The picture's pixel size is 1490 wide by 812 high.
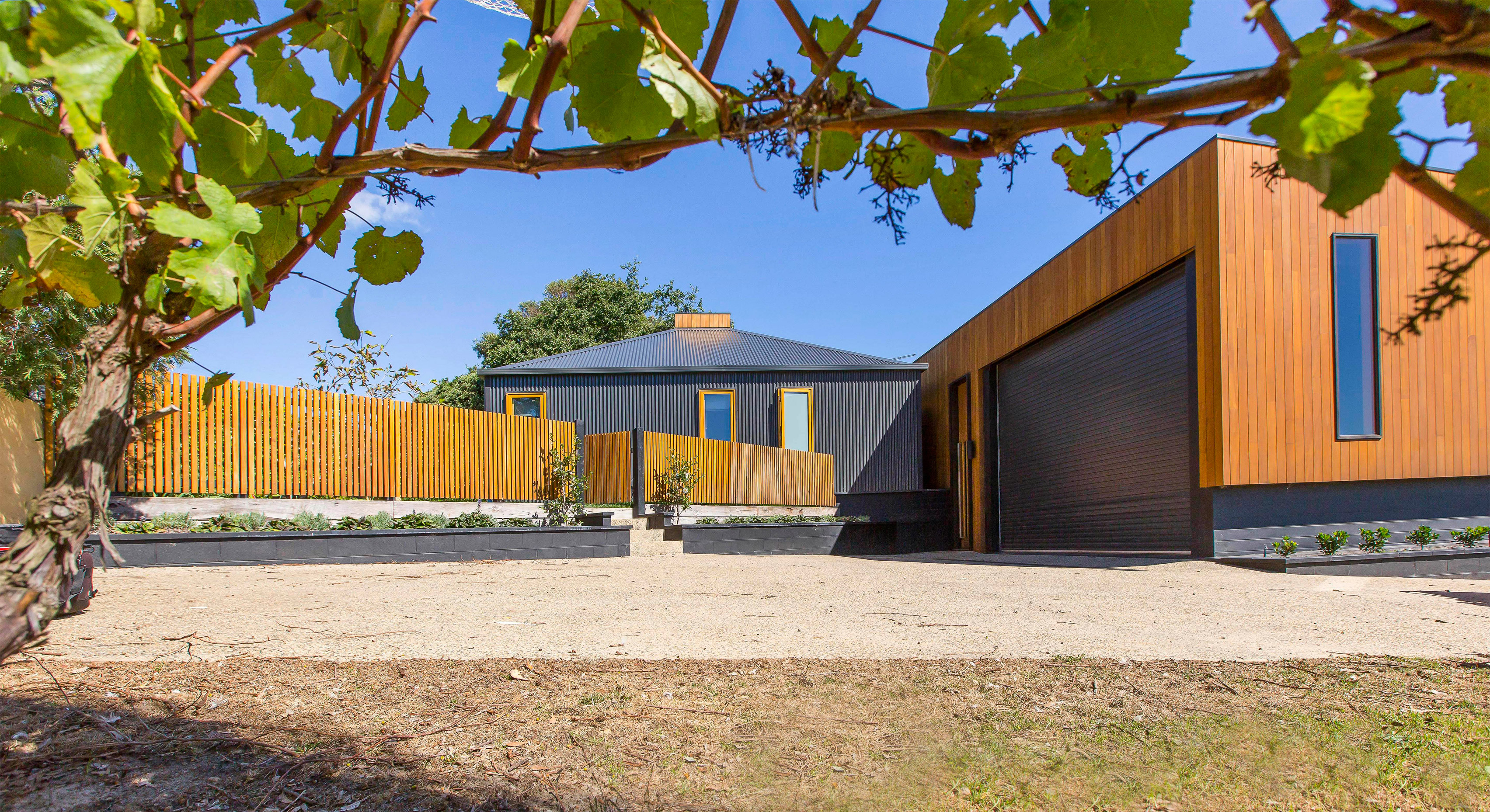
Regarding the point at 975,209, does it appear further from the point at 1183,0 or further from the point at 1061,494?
the point at 1061,494

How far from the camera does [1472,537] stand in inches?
313

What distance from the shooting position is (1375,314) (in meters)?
8.36

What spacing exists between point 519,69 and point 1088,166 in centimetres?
89

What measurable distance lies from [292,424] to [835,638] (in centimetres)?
866

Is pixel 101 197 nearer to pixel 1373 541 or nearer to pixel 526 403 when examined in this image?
pixel 1373 541

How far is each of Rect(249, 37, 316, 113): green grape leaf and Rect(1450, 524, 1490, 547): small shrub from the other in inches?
435

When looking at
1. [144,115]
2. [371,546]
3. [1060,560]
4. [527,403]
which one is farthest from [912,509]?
[144,115]

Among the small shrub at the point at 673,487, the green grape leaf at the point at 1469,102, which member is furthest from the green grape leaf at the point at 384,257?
the small shrub at the point at 673,487

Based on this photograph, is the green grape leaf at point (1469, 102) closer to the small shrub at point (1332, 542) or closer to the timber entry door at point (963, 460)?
the small shrub at point (1332, 542)

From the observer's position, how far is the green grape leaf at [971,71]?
3.05 ft

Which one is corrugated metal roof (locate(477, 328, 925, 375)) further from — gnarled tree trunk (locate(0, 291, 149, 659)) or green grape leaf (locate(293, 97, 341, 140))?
gnarled tree trunk (locate(0, 291, 149, 659))

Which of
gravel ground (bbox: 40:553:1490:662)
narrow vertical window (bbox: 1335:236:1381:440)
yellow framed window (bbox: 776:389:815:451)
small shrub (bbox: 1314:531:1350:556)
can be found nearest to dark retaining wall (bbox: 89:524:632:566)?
gravel ground (bbox: 40:553:1490:662)

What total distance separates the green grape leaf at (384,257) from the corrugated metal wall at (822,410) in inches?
670

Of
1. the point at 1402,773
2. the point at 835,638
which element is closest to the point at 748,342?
the point at 835,638
